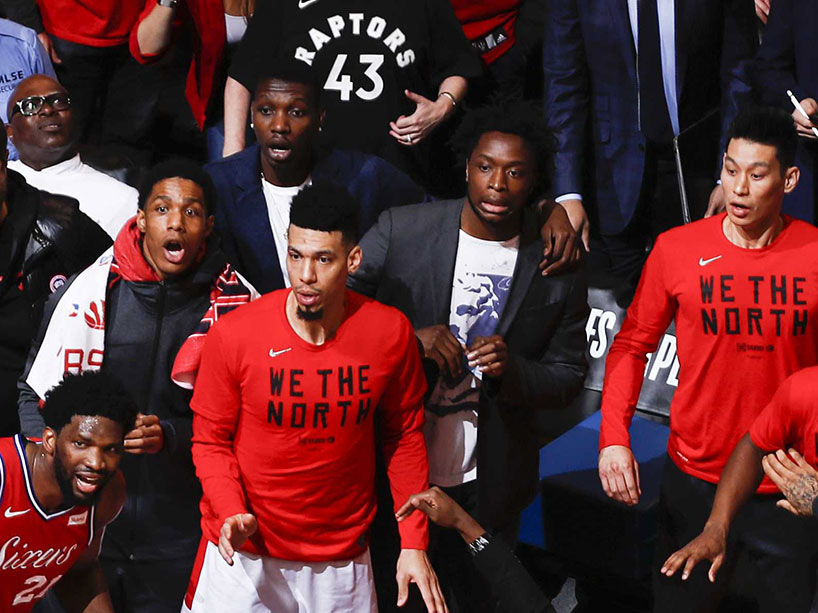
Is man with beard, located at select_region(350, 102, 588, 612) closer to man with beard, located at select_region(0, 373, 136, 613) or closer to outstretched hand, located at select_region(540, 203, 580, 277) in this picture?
outstretched hand, located at select_region(540, 203, 580, 277)

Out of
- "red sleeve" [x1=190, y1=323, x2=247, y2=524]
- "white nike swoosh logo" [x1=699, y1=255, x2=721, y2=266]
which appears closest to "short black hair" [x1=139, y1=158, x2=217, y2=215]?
"red sleeve" [x1=190, y1=323, x2=247, y2=524]

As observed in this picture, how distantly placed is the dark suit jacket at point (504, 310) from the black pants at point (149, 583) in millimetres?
903

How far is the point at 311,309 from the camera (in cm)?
338

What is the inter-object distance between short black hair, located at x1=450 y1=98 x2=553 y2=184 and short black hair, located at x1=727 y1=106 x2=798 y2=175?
0.55 meters

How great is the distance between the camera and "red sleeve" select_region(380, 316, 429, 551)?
137 inches

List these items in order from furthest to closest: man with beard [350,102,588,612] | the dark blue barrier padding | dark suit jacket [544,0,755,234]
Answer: dark suit jacket [544,0,755,234], the dark blue barrier padding, man with beard [350,102,588,612]

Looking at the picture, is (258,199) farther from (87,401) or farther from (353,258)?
(87,401)

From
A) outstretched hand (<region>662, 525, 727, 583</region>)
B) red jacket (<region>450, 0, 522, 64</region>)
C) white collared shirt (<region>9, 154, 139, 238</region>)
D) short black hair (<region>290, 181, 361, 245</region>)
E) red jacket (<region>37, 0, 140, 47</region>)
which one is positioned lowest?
outstretched hand (<region>662, 525, 727, 583</region>)

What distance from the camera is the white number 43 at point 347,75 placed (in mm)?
4586

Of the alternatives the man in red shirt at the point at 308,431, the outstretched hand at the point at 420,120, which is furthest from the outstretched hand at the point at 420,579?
the outstretched hand at the point at 420,120

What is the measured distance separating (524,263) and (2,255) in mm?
1585

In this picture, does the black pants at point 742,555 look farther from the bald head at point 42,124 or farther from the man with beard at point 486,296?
the bald head at point 42,124

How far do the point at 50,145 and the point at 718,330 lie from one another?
242 cm

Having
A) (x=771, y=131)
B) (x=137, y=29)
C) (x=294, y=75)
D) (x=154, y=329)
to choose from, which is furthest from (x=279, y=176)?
(x=771, y=131)
